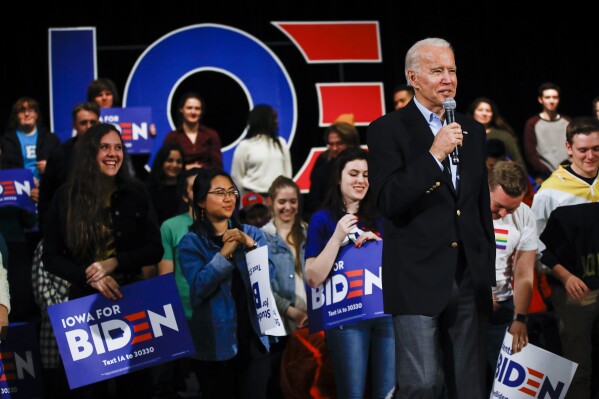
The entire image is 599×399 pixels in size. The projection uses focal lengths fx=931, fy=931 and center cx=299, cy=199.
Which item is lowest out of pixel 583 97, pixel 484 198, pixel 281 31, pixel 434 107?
pixel 484 198

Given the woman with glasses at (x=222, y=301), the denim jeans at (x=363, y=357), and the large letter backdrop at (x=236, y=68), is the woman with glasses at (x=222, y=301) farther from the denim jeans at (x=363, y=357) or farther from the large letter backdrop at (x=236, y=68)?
the large letter backdrop at (x=236, y=68)

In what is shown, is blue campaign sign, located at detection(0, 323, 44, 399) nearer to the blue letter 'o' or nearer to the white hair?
the white hair

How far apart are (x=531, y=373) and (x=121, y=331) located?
6.37ft

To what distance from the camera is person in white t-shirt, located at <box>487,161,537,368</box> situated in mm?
4918

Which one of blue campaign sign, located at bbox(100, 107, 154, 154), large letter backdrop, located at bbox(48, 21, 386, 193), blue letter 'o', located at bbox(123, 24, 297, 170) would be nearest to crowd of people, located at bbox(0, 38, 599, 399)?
blue campaign sign, located at bbox(100, 107, 154, 154)

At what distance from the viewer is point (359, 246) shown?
4.62m

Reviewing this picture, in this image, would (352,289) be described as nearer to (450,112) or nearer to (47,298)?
(450,112)

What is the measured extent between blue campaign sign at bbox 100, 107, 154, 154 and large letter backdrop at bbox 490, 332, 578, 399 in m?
4.16

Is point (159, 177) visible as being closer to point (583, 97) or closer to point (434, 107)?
point (434, 107)

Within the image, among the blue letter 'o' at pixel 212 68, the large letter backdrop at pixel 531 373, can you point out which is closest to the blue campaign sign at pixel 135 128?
the blue letter 'o' at pixel 212 68

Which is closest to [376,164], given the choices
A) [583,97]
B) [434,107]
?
[434,107]

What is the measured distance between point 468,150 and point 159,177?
3.76m

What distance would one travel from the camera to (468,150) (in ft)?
10.9

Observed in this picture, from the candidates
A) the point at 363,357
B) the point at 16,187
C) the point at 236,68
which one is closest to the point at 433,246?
the point at 363,357
